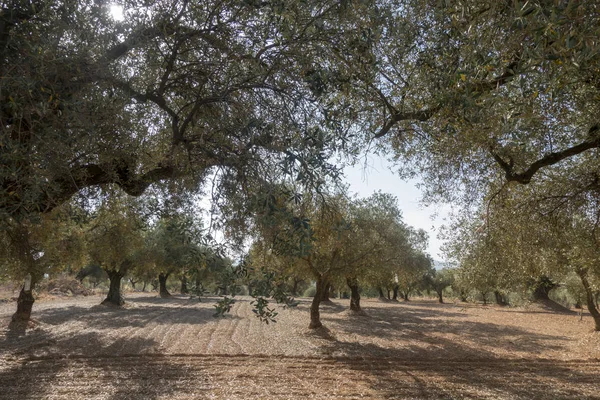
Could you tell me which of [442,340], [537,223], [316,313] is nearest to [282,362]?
[316,313]

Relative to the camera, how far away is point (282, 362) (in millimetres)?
12445

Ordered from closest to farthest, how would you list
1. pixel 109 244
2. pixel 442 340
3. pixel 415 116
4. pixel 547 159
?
pixel 415 116 < pixel 547 159 < pixel 442 340 < pixel 109 244

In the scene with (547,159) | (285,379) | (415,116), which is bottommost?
(285,379)

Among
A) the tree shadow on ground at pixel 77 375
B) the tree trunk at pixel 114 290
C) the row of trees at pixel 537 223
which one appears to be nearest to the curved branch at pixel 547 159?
the row of trees at pixel 537 223

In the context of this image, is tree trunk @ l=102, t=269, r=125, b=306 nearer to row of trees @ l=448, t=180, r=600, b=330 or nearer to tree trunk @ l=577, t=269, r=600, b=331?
row of trees @ l=448, t=180, r=600, b=330

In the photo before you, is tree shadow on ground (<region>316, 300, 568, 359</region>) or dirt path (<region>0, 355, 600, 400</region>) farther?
tree shadow on ground (<region>316, 300, 568, 359</region>)

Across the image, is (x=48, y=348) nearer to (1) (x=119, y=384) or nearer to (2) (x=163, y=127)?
(1) (x=119, y=384)

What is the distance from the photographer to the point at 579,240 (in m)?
11.1

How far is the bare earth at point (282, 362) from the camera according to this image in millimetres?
9438

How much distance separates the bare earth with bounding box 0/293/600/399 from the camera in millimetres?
9438

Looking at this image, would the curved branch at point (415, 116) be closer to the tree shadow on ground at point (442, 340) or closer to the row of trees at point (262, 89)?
the row of trees at point (262, 89)

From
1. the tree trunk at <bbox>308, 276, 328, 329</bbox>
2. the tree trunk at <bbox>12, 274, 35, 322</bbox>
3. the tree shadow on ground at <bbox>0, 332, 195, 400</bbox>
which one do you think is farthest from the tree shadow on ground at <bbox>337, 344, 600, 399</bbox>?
the tree trunk at <bbox>12, 274, 35, 322</bbox>

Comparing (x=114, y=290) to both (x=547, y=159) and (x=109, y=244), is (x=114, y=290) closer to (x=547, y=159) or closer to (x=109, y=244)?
(x=109, y=244)

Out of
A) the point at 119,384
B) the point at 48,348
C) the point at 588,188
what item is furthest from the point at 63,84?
the point at 48,348
